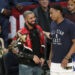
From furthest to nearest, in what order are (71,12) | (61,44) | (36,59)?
(71,12) < (36,59) < (61,44)

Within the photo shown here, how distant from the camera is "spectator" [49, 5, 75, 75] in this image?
4.29 m

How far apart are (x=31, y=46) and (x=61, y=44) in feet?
2.65

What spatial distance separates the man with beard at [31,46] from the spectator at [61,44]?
1.84ft

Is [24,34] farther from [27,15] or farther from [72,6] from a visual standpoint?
[72,6]

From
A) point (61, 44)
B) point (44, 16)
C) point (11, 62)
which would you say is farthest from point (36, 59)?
point (11, 62)

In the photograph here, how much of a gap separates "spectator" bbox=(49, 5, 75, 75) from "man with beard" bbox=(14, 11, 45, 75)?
0.56 meters

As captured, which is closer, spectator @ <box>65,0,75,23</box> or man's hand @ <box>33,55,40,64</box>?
man's hand @ <box>33,55,40,64</box>

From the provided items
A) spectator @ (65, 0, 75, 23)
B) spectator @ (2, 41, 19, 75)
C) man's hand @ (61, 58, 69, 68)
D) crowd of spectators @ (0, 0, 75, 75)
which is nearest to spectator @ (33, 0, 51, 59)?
crowd of spectators @ (0, 0, 75, 75)

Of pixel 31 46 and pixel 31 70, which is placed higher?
pixel 31 46

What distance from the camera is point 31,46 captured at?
5043mm

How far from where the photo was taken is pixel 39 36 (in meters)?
5.10

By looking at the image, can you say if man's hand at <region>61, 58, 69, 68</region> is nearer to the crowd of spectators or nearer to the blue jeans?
the crowd of spectators

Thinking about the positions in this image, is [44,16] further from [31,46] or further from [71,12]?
[31,46]

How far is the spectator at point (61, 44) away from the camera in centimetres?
429
